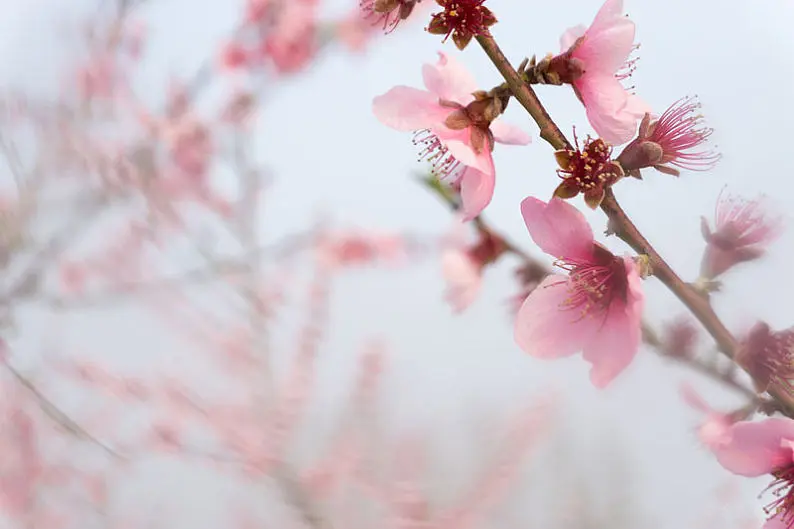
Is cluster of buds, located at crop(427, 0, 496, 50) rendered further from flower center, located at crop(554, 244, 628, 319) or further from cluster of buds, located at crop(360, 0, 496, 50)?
flower center, located at crop(554, 244, 628, 319)

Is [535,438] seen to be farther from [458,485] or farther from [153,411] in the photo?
[153,411]

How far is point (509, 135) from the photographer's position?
0.28m

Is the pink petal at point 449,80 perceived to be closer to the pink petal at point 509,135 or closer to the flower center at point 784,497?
the pink petal at point 509,135

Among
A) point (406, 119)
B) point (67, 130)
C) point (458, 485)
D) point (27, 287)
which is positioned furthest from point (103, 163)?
point (406, 119)

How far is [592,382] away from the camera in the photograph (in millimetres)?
245

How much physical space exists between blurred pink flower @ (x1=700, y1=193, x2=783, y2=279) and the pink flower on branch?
0.33ft

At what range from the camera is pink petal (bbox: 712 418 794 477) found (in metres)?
0.24

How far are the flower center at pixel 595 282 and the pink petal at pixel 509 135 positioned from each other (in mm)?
63

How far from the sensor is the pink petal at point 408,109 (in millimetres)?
264

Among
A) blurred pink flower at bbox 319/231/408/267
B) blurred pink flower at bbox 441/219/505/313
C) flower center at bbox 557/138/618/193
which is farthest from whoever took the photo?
blurred pink flower at bbox 319/231/408/267

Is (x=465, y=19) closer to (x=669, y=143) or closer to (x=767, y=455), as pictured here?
(x=669, y=143)

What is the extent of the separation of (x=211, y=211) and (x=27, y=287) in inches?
24.2

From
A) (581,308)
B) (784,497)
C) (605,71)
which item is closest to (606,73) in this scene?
(605,71)

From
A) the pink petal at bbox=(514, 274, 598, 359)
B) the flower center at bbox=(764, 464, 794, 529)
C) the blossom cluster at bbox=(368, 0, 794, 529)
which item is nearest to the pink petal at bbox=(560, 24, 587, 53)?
the blossom cluster at bbox=(368, 0, 794, 529)
